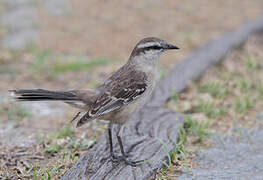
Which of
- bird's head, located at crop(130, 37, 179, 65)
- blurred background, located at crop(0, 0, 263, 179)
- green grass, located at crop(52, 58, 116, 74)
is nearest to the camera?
bird's head, located at crop(130, 37, 179, 65)

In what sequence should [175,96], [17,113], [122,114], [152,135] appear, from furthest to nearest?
Answer: [175,96] < [17,113] < [152,135] < [122,114]

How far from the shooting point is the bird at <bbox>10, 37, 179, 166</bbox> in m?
4.75

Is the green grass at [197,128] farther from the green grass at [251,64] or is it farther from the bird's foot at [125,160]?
the green grass at [251,64]

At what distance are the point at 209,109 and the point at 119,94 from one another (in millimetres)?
1981

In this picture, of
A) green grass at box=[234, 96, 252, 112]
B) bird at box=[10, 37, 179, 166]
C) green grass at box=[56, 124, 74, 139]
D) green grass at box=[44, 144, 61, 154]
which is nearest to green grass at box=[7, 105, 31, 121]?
green grass at box=[56, 124, 74, 139]

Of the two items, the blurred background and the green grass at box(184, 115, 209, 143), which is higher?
the blurred background

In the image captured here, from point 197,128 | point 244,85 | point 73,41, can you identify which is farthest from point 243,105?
point 73,41

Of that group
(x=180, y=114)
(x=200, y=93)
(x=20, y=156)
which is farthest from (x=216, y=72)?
(x=20, y=156)

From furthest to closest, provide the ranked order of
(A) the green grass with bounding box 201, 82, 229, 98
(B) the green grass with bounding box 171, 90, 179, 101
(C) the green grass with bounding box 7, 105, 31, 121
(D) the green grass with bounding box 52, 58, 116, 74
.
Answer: (D) the green grass with bounding box 52, 58, 116, 74, (A) the green grass with bounding box 201, 82, 229, 98, (B) the green grass with bounding box 171, 90, 179, 101, (C) the green grass with bounding box 7, 105, 31, 121

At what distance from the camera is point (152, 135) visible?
18.0 ft

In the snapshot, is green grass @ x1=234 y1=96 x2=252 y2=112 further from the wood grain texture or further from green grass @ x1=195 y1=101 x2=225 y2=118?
the wood grain texture

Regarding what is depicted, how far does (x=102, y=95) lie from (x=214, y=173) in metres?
1.53

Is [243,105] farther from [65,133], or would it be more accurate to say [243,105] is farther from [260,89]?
[65,133]

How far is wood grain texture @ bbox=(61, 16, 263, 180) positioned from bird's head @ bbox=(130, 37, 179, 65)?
0.89 m
